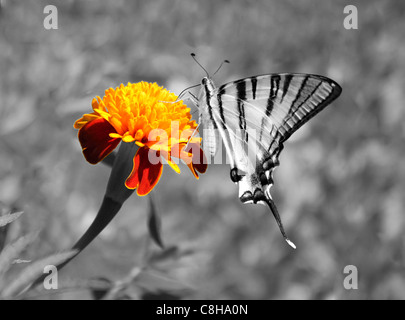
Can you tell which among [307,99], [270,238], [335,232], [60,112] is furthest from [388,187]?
[60,112]

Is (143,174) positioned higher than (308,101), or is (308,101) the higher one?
(308,101)

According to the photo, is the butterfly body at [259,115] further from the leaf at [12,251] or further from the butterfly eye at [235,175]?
the leaf at [12,251]

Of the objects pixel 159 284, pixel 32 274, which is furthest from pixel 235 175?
pixel 32 274

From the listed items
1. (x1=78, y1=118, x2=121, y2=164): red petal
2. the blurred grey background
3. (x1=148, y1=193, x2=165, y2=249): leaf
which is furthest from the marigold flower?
the blurred grey background

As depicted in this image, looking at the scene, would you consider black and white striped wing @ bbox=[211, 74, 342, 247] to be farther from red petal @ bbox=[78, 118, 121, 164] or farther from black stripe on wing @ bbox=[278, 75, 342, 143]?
red petal @ bbox=[78, 118, 121, 164]

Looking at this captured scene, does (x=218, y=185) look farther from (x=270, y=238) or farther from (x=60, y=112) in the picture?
(x=60, y=112)

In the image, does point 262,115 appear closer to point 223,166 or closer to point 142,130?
point 142,130

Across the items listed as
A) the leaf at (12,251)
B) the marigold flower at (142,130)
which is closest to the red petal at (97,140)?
the marigold flower at (142,130)
